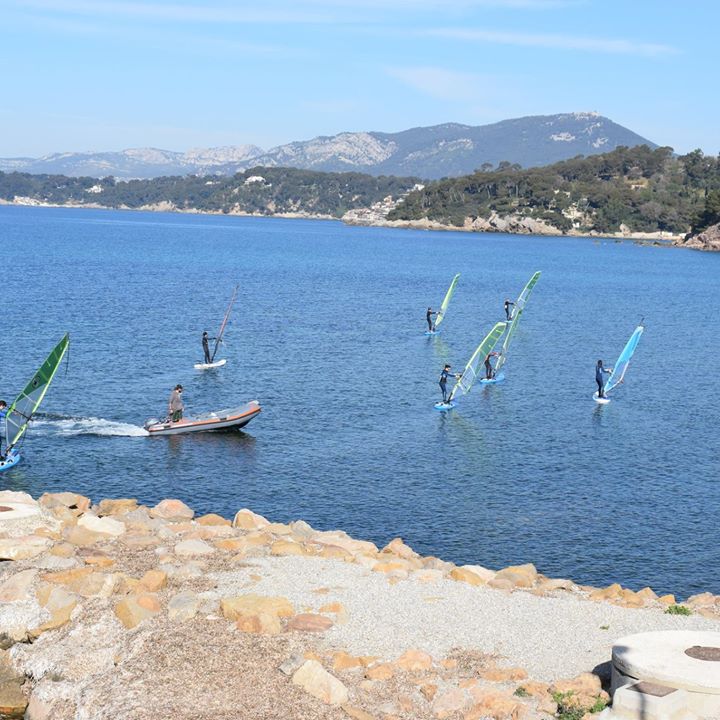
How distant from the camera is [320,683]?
1875 centimetres

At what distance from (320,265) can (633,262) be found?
6259 centimetres

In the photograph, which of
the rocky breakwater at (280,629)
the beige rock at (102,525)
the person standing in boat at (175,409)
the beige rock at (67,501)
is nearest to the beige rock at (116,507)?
the beige rock at (67,501)

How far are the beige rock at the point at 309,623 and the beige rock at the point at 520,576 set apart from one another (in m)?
5.92

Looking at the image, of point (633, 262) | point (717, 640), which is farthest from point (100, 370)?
point (633, 262)

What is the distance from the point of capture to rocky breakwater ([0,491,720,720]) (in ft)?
61.5

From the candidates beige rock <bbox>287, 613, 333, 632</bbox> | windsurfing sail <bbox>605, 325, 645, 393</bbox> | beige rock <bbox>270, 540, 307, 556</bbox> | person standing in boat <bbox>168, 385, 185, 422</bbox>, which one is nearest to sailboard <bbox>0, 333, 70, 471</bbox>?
person standing in boat <bbox>168, 385, 185, 422</bbox>

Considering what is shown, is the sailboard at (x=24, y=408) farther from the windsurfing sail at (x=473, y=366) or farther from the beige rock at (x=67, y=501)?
the windsurfing sail at (x=473, y=366)

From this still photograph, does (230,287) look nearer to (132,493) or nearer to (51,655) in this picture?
(132,493)

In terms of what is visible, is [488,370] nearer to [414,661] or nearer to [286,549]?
[286,549]

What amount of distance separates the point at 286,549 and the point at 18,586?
251 inches

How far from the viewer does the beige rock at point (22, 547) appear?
2505 centimetres

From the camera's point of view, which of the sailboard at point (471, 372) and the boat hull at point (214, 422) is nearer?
the boat hull at point (214, 422)

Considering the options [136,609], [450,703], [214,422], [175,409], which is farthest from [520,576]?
[175,409]

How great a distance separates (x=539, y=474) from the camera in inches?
1704
